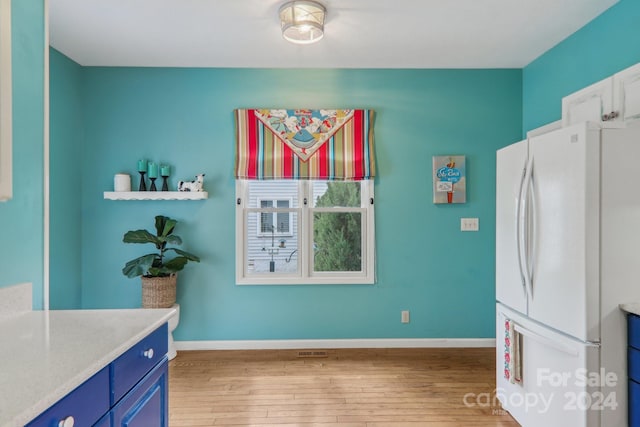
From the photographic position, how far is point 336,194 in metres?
3.48

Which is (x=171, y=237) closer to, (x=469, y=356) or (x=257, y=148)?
(x=257, y=148)

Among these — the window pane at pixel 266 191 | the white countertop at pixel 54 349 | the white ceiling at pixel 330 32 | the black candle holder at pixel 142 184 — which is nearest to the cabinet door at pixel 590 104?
the white ceiling at pixel 330 32

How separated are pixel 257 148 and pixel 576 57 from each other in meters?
2.65

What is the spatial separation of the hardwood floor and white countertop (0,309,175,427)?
116 cm

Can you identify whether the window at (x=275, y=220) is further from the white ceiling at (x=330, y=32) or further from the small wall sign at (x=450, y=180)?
the small wall sign at (x=450, y=180)

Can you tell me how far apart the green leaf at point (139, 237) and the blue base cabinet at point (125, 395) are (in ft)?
5.53

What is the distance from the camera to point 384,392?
2.60 meters

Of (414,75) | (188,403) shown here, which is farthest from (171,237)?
(414,75)

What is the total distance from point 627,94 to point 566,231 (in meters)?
1.02

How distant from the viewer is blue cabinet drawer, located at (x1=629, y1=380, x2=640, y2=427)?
1.59 meters

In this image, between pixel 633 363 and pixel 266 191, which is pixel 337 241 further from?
pixel 633 363

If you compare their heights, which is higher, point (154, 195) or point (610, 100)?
point (610, 100)

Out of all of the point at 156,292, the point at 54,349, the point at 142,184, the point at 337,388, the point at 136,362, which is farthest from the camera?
the point at 142,184

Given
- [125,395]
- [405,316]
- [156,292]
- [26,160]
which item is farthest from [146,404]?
[405,316]
